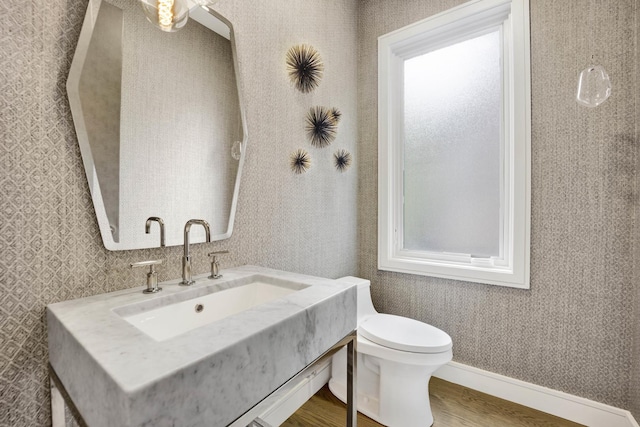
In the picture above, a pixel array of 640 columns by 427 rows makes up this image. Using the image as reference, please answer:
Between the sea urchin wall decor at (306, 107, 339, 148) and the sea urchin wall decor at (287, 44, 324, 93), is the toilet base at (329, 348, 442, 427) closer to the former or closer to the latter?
the sea urchin wall decor at (306, 107, 339, 148)

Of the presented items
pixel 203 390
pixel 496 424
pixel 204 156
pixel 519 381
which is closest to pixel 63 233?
pixel 204 156

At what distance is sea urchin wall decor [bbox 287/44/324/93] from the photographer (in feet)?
5.15

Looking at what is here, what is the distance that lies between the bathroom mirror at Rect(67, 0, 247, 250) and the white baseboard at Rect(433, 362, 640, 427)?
167 cm

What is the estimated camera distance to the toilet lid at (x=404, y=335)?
1.34 m

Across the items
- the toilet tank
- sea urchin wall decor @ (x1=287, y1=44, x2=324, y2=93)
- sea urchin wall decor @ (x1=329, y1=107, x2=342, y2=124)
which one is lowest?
the toilet tank

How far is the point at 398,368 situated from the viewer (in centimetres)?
140

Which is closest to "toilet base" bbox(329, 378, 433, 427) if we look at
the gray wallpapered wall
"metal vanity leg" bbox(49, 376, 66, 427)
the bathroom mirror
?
the gray wallpapered wall

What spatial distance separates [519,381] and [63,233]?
2194 millimetres

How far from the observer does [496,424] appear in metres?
1.46

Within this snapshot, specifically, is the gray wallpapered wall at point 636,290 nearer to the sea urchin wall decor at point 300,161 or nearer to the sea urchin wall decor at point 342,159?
the sea urchin wall decor at point 342,159

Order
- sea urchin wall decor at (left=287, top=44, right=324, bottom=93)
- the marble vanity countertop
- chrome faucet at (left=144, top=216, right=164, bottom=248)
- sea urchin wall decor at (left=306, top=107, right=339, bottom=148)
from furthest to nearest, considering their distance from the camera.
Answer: sea urchin wall decor at (left=306, top=107, right=339, bottom=148) < sea urchin wall decor at (left=287, top=44, right=324, bottom=93) < chrome faucet at (left=144, top=216, right=164, bottom=248) < the marble vanity countertop

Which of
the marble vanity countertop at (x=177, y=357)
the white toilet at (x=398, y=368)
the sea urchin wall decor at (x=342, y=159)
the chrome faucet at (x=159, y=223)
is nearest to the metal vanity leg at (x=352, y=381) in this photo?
the marble vanity countertop at (x=177, y=357)

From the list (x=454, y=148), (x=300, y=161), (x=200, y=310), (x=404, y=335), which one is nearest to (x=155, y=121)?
(x=200, y=310)

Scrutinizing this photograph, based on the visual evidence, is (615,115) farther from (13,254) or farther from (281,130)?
(13,254)
